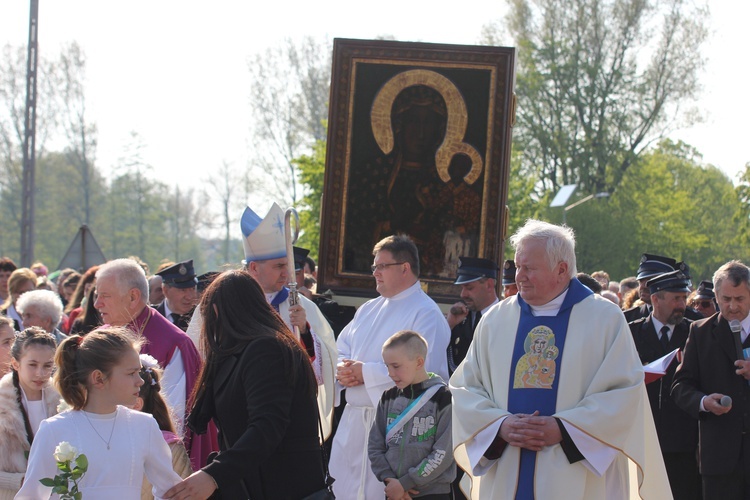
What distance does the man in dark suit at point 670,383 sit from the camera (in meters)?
8.17

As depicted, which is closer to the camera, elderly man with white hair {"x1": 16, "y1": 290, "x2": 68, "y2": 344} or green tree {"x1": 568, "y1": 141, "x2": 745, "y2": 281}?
elderly man with white hair {"x1": 16, "y1": 290, "x2": 68, "y2": 344}

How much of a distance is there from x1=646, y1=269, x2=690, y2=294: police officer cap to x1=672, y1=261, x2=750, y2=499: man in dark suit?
0.93 meters

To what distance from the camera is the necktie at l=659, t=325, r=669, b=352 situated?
8.52 m

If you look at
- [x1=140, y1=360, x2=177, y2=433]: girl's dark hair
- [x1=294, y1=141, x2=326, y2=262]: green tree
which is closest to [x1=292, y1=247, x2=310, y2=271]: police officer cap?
[x1=140, y1=360, x2=177, y2=433]: girl's dark hair

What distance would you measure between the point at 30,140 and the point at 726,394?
Result: 614 inches

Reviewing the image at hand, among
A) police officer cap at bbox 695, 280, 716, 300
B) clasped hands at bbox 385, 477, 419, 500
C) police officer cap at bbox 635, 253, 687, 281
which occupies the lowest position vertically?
clasped hands at bbox 385, 477, 419, 500

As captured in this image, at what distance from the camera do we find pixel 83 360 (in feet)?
15.1

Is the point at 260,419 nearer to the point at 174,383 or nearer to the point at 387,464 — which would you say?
the point at 174,383

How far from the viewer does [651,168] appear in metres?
42.0

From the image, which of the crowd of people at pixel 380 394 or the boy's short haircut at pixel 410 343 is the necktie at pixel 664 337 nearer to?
the crowd of people at pixel 380 394

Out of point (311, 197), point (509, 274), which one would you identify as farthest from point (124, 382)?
point (311, 197)

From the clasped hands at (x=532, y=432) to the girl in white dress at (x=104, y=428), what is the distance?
1722 millimetres

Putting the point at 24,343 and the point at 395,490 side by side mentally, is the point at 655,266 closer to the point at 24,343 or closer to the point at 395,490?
the point at 395,490

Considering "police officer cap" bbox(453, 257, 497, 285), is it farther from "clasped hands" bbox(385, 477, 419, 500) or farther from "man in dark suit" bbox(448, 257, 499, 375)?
"clasped hands" bbox(385, 477, 419, 500)
